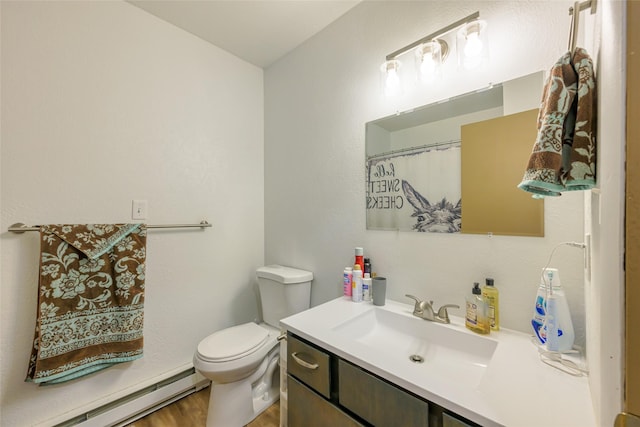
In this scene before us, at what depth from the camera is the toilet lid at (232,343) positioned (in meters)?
1.26

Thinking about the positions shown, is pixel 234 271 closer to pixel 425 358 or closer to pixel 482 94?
pixel 425 358

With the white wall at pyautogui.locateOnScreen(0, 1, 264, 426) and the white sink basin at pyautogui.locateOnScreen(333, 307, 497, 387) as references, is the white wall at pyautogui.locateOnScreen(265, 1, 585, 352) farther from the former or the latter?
the white wall at pyautogui.locateOnScreen(0, 1, 264, 426)

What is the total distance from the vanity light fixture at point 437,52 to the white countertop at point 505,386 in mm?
1059

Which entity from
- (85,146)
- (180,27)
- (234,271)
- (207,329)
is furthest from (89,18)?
(207,329)

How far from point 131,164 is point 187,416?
145 centimetres

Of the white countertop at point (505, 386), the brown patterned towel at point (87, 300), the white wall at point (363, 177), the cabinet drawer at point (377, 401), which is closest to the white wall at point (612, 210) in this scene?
the white wall at point (363, 177)

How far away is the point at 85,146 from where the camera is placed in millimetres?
1284

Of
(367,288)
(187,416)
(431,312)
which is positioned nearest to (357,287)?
(367,288)

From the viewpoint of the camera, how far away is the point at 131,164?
1420 mm

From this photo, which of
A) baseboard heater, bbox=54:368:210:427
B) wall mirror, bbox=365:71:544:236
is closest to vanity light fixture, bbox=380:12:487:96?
wall mirror, bbox=365:71:544:236

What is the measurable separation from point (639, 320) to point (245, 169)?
192 cm

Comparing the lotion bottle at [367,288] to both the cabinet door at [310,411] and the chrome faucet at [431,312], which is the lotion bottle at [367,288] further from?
the cabinet door at [310,411]

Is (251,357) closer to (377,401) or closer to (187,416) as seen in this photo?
(187,416)

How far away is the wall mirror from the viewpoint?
91cm
